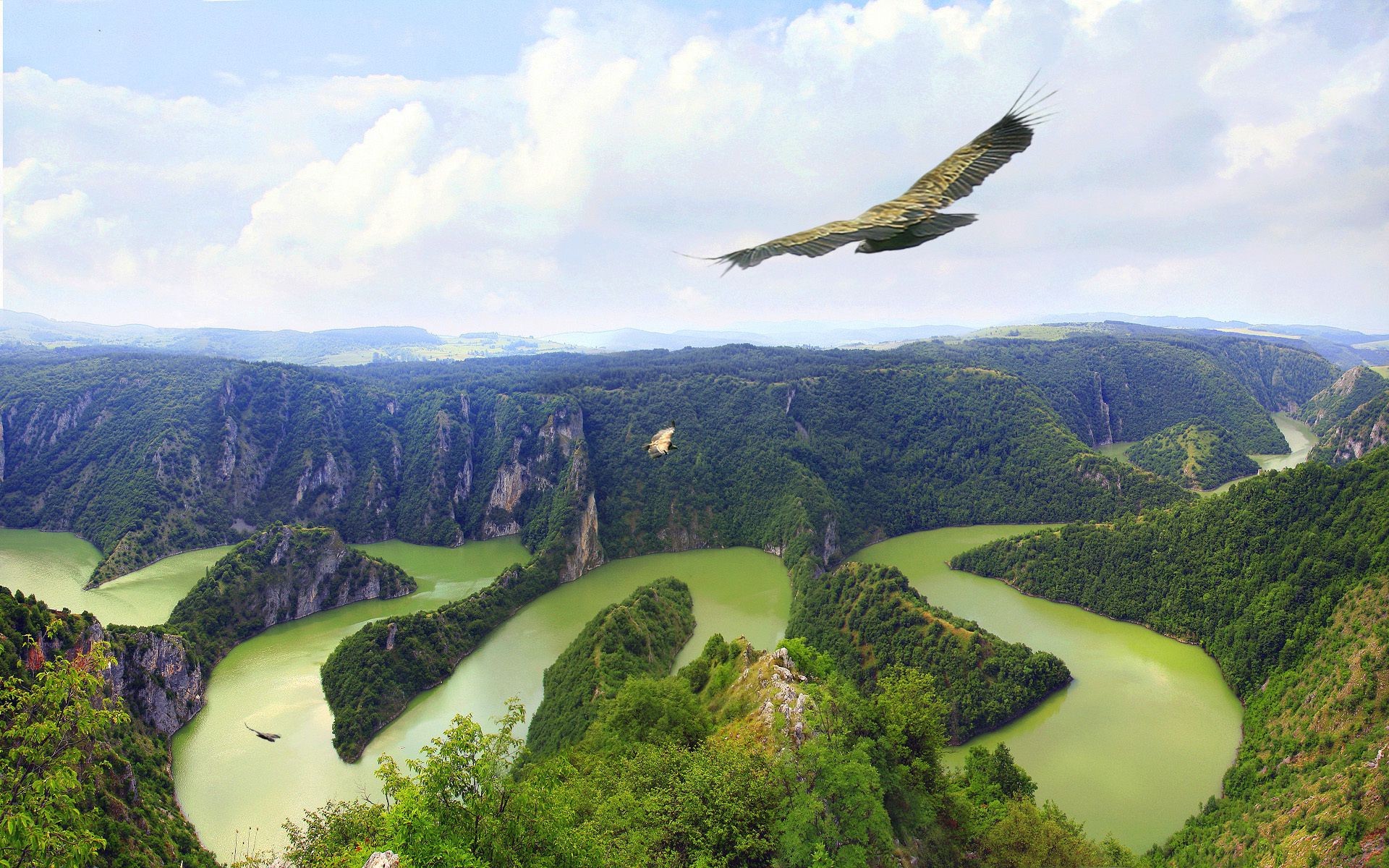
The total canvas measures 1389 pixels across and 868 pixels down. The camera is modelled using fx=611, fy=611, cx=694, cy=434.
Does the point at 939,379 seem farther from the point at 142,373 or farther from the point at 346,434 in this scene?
the point at 142,373

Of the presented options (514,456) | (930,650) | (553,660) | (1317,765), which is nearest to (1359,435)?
(1317,765)

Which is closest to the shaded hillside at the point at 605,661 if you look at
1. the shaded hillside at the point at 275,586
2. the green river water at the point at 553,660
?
the green river water at the point at 553,660

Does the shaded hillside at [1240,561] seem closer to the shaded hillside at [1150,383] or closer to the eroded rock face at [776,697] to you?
the eroded rock face at [776,697]

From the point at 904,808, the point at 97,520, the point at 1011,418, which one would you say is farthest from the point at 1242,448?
the point at 97,520

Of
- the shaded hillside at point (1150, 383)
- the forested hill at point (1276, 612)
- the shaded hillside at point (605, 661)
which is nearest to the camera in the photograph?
the forested hill at point (1276, 612)

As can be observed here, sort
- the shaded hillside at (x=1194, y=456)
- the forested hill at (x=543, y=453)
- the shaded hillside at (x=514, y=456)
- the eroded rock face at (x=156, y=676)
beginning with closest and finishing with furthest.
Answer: the eroded rock face at (x=156, y=676) < the forested hill at (x=543, y=453) < the shaded hillside at (x=514, y=456) < the shaded hillside at (x=1194, y=456)

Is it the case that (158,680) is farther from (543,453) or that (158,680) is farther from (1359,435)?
(1359,435)

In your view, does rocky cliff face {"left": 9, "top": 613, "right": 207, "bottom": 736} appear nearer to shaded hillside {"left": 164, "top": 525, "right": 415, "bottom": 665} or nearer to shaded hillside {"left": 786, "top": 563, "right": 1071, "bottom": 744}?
shaded hillside {"left": 164, "top": 525, "right": 415, "bottom": 665}
